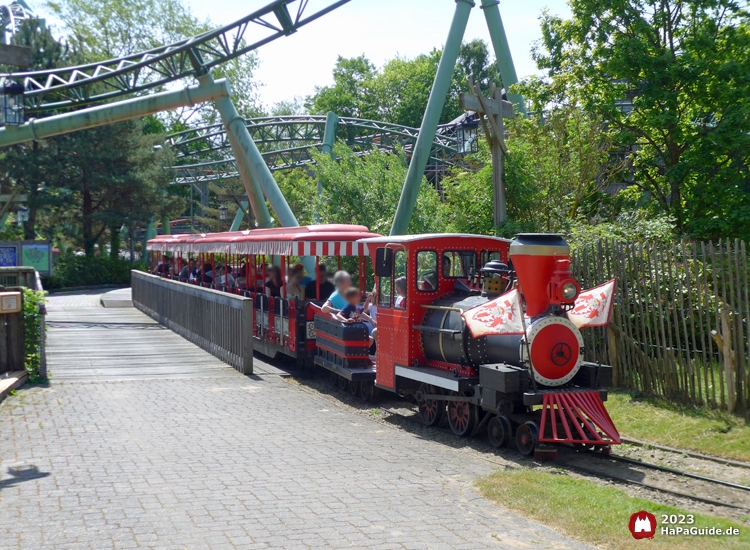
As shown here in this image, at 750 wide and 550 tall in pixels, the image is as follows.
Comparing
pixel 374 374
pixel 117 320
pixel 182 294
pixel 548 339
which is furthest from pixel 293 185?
pixel 548 339

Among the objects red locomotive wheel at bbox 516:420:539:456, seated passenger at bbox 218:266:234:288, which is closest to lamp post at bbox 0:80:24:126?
seated passenger at bbox 218:266:234:288

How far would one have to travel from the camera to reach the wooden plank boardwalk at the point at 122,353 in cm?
Answer: 1368

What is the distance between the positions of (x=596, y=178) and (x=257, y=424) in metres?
10.2

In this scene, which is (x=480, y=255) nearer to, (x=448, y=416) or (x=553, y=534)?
(x=448, y=416)

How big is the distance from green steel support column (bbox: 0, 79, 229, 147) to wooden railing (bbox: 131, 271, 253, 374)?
221 inches

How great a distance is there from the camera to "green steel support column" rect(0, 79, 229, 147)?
24375mm

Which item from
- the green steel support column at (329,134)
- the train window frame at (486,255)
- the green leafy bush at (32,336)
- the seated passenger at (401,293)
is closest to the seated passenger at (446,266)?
the train window frame at (486,255)

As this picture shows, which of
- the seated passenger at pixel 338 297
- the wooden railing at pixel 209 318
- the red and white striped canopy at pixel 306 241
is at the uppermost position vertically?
the red and white striped canopy at pixel 306 241

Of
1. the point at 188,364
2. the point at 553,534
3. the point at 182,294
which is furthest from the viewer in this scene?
the point at 182,294

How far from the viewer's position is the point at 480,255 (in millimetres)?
10750

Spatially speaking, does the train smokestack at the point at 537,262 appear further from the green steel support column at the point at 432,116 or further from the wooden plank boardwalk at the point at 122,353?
the green steel support column at the point at 432,116

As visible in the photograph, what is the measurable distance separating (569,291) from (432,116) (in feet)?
27.9

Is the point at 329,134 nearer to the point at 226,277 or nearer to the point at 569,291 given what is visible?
the point at 226,277

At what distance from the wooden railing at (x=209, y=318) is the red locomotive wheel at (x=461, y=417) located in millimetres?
4908
